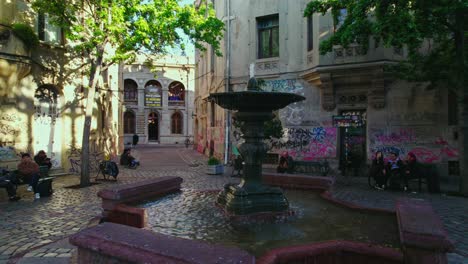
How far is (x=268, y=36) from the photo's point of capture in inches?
725

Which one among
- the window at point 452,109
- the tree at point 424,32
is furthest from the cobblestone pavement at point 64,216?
the window at point 452,109

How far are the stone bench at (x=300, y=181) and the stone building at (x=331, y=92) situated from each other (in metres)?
6.61

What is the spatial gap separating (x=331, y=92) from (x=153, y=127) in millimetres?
39543

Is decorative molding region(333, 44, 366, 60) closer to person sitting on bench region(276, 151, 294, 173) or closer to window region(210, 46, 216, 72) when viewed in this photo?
person sitting on bench region(276, 151, 294, 173)

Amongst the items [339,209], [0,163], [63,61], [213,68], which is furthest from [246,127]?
[213,68]

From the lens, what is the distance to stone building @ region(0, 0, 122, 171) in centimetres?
1257

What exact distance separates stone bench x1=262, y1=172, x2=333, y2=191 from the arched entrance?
4284cm

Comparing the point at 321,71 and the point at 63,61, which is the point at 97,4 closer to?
the point at 63,61

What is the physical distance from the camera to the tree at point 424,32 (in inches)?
383

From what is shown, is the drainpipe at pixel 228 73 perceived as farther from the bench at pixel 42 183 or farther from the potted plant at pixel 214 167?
the bench at pixel 42 183

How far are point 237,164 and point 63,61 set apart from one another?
930 centimetres

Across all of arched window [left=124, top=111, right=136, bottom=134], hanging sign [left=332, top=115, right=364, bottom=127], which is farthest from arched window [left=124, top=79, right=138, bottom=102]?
hanging sign [left=332, top=115, right=364, bottom=127]

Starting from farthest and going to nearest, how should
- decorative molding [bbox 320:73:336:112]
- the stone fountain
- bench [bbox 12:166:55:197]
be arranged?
decorative molding [bbox 320:73:336:112]
bench [bbox 12:166:55:197]
the stone fountain

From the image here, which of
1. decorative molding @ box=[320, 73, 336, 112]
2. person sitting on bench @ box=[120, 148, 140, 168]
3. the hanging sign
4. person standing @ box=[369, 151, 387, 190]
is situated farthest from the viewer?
person sitting on bench @ box=[120, 148, 140, 168]
